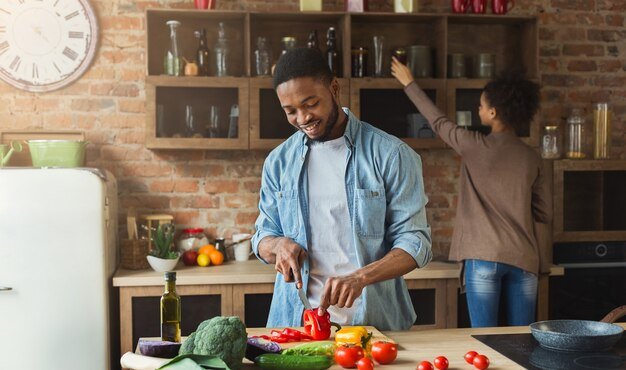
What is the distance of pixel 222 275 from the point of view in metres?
3.70

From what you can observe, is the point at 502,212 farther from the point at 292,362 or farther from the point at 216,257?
the point at 292,362

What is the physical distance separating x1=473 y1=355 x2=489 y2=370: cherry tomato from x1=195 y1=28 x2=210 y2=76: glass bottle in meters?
2.60

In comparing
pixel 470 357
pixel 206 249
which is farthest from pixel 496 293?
pixel 470 357

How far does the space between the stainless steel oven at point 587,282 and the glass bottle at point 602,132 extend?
539 mm

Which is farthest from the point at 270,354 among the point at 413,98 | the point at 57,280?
the point at 413,98

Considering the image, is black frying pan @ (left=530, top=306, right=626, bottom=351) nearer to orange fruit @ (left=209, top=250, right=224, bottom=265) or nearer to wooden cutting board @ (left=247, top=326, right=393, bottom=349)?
wooden cutting board @ (left=247, top=326, right=393, bottom=349)

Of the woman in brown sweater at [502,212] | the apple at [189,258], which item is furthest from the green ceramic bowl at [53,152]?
the woman in brown sweater at [502,212]

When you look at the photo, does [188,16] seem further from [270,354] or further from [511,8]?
[270,354]

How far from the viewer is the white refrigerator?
3473 mm

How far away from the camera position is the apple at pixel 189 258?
4.00 meters

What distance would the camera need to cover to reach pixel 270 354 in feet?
6.00

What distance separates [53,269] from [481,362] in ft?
7.62

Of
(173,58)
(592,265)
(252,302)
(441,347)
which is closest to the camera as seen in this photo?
(441,347)

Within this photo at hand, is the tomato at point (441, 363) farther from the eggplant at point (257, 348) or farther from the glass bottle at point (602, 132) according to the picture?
the glass bottle at point (602, 132)
